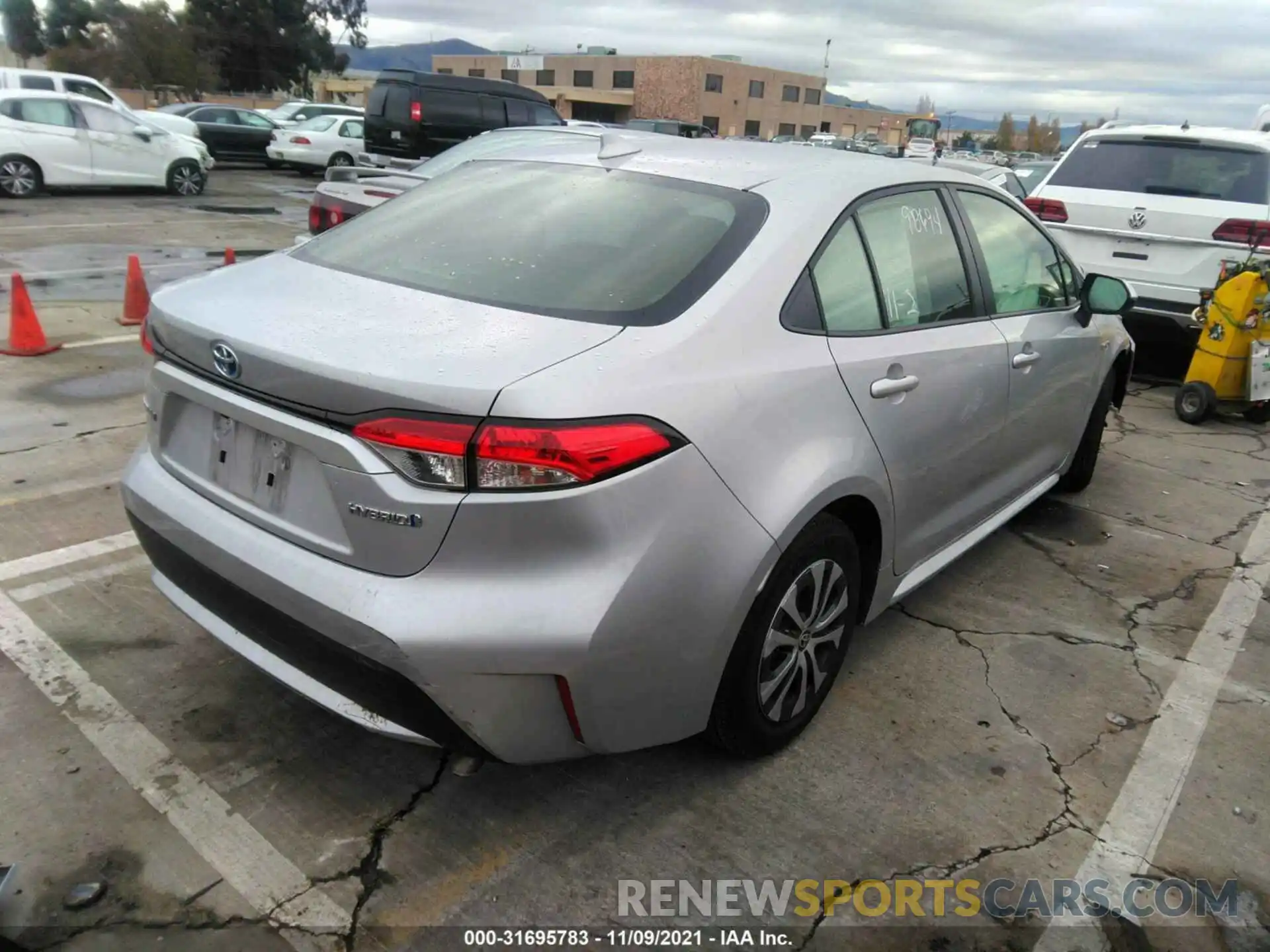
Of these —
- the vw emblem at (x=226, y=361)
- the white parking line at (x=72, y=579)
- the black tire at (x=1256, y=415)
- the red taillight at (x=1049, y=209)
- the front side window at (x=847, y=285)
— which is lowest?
the black tire at (x=1256, y=415)

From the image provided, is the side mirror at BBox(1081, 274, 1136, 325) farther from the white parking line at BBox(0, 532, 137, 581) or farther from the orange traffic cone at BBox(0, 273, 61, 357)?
the orange traffic cone at BBox(0, 273, 61, 357)

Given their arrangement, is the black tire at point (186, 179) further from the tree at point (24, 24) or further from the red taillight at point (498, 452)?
the tree at point (24, 24)

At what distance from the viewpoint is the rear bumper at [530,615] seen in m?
2.08

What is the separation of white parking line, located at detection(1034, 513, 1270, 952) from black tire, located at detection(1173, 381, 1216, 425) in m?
2.85

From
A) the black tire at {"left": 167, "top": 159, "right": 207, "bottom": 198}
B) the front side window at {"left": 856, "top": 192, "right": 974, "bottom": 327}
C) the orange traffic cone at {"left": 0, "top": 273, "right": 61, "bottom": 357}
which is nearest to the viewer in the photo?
the front side window at {"left": 856, "top": 192, "right": 974, "bottom": 327}

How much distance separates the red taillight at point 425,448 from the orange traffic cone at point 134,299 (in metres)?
6.56

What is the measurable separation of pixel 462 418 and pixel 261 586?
0.72m

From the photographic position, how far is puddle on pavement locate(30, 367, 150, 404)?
5770mm

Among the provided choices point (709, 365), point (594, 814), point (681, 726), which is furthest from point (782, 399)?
point (594, 814)

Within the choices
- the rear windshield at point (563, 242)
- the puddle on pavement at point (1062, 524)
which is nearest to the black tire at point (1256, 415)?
the puddle on pavement at point (1062, 524)

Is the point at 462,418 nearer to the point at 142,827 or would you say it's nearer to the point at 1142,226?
the point at 142,827

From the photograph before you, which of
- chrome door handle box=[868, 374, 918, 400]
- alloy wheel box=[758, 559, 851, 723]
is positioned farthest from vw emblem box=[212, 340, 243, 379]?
chrome door handle box=[868, 374, 918, 400]

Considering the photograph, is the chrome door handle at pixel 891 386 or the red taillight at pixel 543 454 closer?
the red taillight at pixel 543 454

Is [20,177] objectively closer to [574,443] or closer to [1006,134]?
[574,443]
